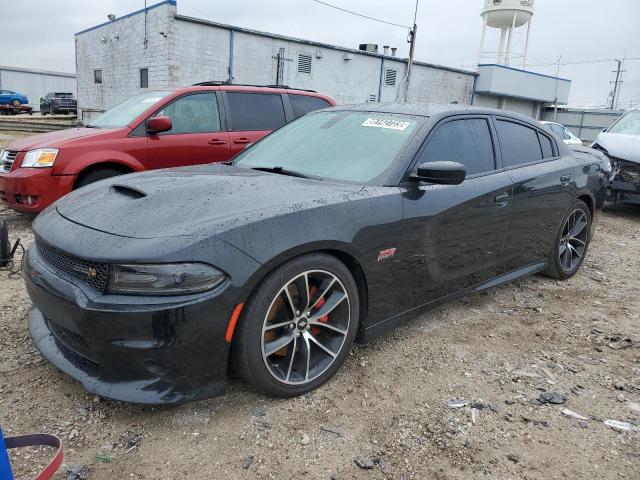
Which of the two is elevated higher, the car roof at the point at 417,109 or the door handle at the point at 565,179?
the car roof at the point at 417,109

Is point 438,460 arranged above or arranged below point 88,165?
below

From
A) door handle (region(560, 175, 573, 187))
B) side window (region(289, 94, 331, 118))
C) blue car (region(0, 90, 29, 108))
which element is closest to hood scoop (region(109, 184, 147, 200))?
door handle (region(560, 175, 573, 187))

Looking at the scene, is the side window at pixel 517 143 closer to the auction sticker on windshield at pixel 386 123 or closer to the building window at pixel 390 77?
the auction sticker on windshield at pixel 386 123

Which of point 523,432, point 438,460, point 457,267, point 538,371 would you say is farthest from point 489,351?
point 438,460

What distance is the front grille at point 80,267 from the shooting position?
215 cm

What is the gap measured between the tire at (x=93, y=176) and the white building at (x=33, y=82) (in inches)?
1813

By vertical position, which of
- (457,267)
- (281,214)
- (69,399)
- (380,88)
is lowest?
(69,399)

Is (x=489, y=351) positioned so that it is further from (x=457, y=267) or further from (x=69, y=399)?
(x=69, y=399)

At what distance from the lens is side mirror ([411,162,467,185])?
2.85 meters

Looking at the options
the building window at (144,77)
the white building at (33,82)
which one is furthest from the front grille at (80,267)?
the white building at (33,82)

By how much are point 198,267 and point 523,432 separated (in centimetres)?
173

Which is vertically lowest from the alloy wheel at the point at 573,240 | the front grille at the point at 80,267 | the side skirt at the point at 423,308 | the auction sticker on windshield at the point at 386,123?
the side skirt at the point at 423,308

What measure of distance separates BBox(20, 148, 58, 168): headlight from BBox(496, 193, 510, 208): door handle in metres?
4.42

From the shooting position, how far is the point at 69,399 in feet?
8.19
